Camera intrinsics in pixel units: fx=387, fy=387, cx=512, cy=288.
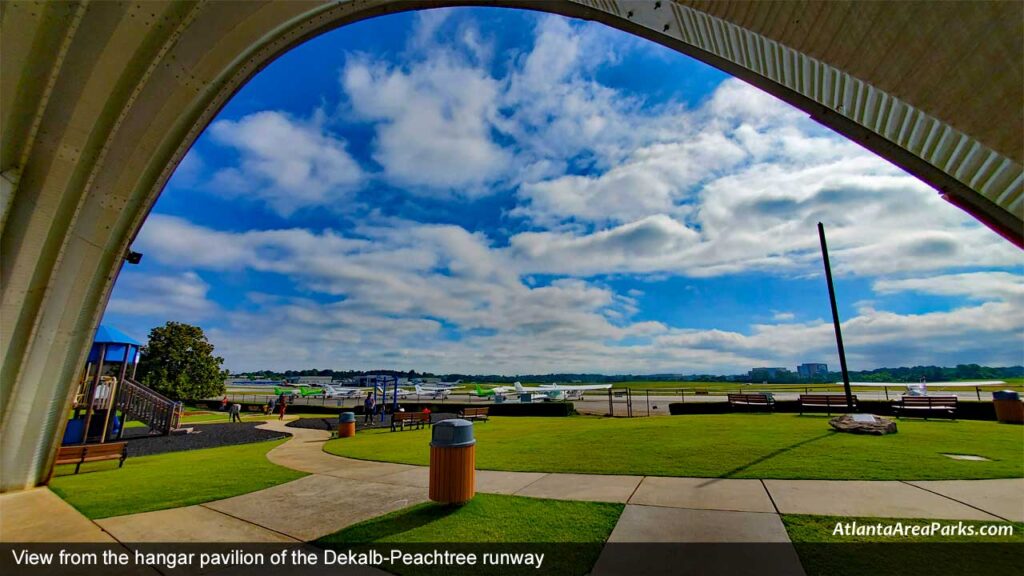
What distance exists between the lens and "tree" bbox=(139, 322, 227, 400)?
38.3 meters

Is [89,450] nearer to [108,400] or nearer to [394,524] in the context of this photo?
[108,400]

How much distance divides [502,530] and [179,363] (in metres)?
48.2

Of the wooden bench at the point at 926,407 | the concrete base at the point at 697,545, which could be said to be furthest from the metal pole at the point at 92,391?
the wooden bench at the point at 926,407

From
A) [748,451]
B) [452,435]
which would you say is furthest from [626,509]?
[748,451]

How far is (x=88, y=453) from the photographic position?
967 cm

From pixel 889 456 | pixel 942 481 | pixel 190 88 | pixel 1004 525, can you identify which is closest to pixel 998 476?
pixel 942 481

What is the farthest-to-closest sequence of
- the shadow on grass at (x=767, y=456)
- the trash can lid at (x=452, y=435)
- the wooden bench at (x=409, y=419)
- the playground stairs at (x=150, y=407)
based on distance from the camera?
the wooden bench at (x=409, y=419), the playground stairs at (x=150, y=407), the shadow on grass at (x=767, y=456), the trash can lid at (x=452, y=435)

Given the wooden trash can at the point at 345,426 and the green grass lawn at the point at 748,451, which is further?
the wooden trash can at the point at 345,426

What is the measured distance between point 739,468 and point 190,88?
1327 centimetres

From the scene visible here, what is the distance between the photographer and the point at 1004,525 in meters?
4.73

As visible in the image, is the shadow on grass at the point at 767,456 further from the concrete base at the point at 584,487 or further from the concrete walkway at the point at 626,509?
the concrete base at the point at 584,487

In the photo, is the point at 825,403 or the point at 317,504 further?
the point at 825,403

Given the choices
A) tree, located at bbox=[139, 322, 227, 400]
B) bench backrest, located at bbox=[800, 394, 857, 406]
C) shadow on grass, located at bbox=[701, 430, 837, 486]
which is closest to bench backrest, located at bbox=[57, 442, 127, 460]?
shadow on grass, located at bbox=[701, 430, 837, 486]

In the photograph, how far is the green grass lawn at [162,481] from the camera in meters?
6.84
